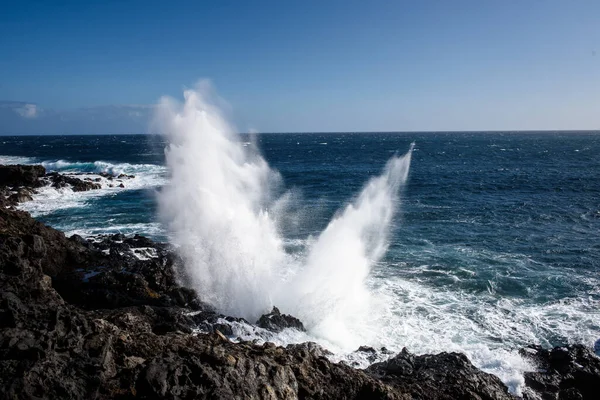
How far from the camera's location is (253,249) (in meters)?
21.1

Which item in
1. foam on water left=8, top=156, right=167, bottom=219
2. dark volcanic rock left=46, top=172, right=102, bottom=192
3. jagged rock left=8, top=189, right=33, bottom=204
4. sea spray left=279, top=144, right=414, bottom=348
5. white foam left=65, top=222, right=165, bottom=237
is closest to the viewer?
sea spray left=279, top=144, right=414, bottom=348

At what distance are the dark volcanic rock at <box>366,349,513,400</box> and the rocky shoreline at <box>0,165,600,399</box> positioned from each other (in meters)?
0.03

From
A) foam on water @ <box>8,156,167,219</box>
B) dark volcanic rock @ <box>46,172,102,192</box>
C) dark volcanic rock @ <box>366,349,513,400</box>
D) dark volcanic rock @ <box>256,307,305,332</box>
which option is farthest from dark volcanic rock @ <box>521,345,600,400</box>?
dark volcanic rock @ <box>46,172,102,192</box>

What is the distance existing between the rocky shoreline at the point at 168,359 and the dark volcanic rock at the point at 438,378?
0.03 m

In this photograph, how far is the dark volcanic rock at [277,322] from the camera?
A: 13.4 meters

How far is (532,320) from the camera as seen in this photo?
15.6 metres

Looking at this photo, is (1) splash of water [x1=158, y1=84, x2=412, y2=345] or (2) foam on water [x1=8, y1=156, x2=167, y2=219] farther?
(2) foam on water [x1=8, y1=156, x2=167, y2=219]

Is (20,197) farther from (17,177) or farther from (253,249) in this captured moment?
(253,249)

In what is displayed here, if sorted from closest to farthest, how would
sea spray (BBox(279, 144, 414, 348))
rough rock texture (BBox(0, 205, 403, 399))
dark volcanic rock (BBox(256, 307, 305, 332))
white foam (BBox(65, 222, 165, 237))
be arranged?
rough rock texture (BBox(0, 205, 403, 399))
dark volcanic rock (BBox(256, 307, 305, 332))
sea spray (BBox(279, 144, 414, 348))
white foam (BBox(65, 222, 165, 237))

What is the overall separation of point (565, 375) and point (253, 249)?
1418 cm

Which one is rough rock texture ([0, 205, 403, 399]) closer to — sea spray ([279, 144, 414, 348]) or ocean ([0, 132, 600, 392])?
ocean ([0, 132, 600, 392])

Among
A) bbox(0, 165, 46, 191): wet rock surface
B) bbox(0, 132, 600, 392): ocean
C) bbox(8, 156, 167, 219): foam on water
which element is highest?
bbox(0, 165, 46, 191): wet rock surface

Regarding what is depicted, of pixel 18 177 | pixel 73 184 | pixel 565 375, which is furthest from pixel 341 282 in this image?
pixel 18 177

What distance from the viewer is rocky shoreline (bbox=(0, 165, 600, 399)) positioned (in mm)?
6559
